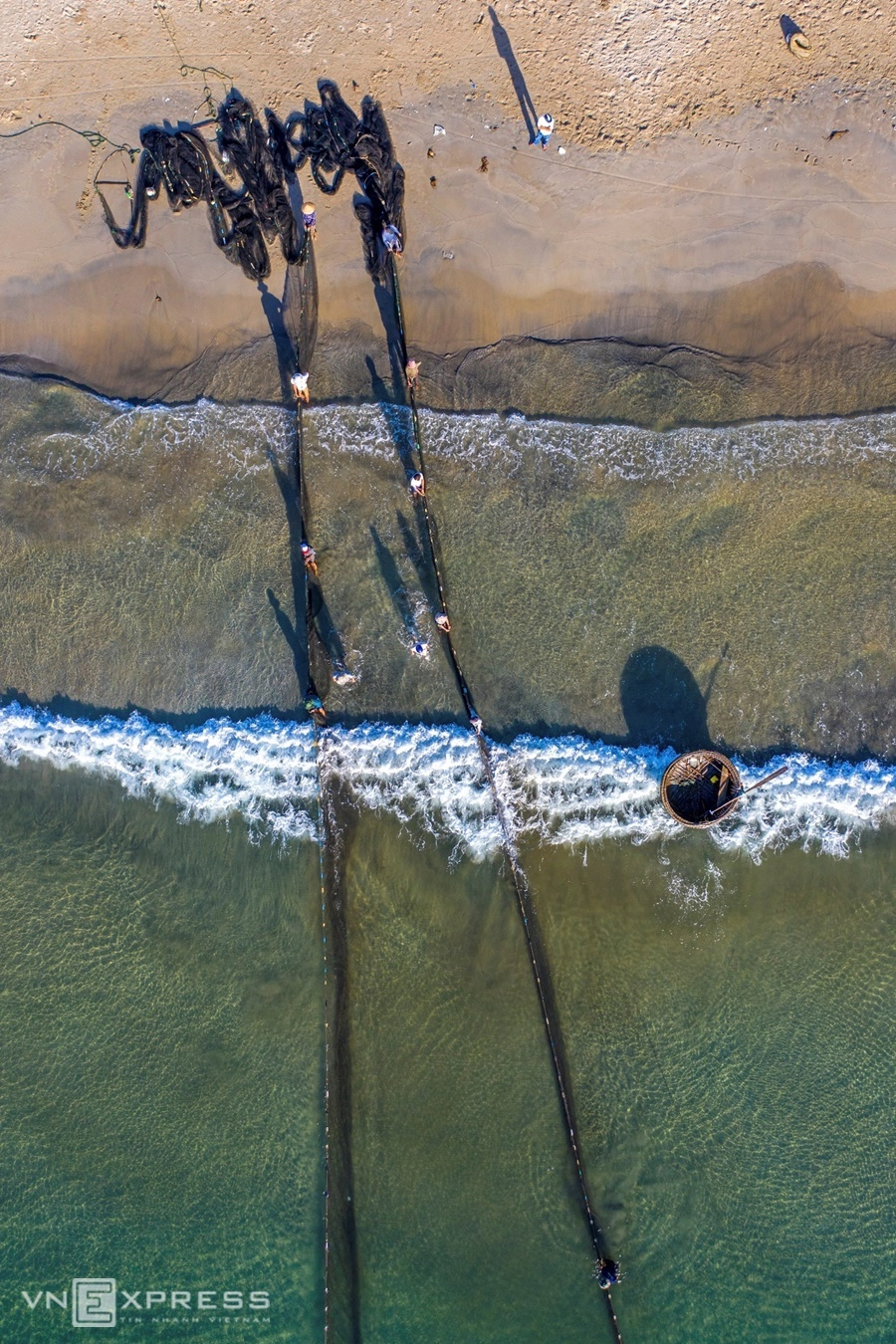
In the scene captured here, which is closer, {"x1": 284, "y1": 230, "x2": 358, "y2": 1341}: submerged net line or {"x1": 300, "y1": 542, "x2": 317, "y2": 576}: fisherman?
{"x1": 284, "y1": 230, "x2": 358, "y2": 1341}: submerged net line

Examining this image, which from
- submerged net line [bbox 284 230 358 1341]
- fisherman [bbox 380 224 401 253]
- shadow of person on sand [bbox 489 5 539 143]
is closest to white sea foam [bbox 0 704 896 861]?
submerged net line [bbox 284 230 358 1341]

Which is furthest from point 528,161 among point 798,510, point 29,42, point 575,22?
point 29,42

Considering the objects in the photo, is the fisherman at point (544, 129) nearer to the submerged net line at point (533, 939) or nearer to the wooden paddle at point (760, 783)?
the submerged net line at point (533, 939)

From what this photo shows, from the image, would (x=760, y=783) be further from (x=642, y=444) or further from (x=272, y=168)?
(x=272, y=168)

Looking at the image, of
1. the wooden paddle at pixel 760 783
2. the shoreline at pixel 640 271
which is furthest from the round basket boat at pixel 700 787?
the shoreline at pixel 640 271

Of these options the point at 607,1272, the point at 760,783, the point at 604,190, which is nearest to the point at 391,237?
the point at 604,190

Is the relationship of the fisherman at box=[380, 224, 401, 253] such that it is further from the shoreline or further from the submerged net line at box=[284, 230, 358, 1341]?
the submerged net line at box=[284, 230, 358, 1341]

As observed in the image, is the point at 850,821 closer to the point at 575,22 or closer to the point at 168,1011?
the point at 168,1011
